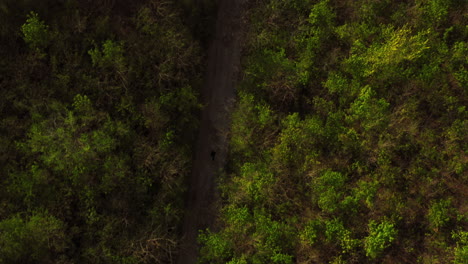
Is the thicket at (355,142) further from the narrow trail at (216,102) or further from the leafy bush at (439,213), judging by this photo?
the narrow trail at (216,102)

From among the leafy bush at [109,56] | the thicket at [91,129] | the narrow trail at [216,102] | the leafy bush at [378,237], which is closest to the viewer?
the thicket at [91,129]

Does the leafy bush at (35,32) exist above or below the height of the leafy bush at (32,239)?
above

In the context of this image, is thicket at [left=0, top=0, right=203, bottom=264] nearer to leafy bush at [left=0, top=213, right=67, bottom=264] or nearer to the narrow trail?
leafy bush at [left=0, top=213, right=67, bottom=264]

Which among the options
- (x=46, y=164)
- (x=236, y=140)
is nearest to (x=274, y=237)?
(x=236, y=140)

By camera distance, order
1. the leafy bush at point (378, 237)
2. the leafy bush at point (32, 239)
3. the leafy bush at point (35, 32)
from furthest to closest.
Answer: the leafy bush at point (378, 237)
the leafy bush at point (35, 32)
the leafy bush at point (32, 239)

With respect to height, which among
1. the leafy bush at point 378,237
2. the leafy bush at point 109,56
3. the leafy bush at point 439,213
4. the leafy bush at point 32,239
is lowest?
the leafy bush at point 32,239

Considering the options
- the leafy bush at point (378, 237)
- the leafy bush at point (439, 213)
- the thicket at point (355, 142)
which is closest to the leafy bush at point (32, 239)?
the thicket at point (355, 142)
